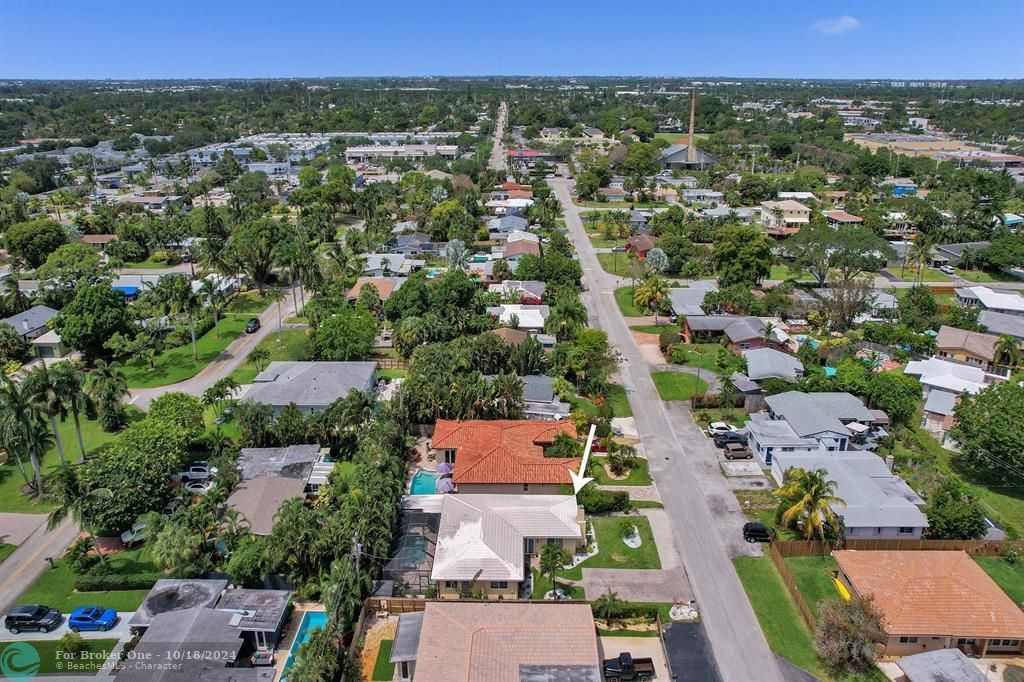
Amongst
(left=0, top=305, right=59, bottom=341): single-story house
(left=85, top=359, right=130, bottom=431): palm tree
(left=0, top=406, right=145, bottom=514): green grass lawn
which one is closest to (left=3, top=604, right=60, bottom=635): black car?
(left=0, top=406, right=145, bottom=514): green grass lawn

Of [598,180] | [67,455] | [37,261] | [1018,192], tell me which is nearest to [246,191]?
[37,261]

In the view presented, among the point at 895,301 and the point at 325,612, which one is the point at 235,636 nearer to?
the point at 325,612

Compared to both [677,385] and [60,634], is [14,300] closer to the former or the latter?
[60,634]

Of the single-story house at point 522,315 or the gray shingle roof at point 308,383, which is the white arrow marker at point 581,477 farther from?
the single-story house at point 522,315

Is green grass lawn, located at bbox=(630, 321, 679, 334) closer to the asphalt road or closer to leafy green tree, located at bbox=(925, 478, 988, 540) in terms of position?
the asphalt road

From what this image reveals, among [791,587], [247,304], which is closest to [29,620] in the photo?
[791,587]
